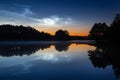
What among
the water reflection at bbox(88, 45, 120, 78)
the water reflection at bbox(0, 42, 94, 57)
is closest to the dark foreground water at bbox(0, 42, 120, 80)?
the water reflection at bbox(88, 45, 120, 78)

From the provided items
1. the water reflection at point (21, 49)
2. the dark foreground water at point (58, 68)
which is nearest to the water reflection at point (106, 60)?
the dark foreground water at point (58, 68)

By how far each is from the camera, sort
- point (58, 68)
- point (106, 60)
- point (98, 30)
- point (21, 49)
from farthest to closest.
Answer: point (98, 30) → point (21, 49) → point (106, 60) → point (58, 68)

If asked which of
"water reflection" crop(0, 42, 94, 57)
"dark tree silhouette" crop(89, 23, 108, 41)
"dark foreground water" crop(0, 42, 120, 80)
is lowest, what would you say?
"dark foreground water" crop(0, 42, 120, 80)

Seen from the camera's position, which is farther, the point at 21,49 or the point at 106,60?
the point at 21,49

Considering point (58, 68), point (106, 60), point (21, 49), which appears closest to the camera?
point (58, 68)

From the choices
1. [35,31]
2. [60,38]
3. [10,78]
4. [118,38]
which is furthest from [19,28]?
[10,78]

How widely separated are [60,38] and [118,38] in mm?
107163

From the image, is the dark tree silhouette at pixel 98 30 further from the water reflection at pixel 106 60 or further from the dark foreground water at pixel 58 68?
the dark foreground water at pixel 58 68

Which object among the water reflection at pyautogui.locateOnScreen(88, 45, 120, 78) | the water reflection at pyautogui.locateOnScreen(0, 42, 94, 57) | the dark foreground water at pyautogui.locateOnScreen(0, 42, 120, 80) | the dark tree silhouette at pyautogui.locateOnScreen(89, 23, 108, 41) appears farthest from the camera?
the dark tree silhouette at pyautogui.locateOnScreen(89, 23, 108, 41)

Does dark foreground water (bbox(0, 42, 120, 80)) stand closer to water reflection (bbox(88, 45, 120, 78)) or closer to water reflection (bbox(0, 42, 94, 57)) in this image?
water reflection (bbox(88, 45, 120, 78))

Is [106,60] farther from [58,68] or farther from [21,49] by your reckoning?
[21,49]

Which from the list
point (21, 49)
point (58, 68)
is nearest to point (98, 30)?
point (21, 49)

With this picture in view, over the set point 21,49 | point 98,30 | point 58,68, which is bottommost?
point 58,68

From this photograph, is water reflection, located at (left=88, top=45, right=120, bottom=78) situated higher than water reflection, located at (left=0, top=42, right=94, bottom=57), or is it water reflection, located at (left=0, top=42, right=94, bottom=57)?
water reflection, located at (left=0, top=42, right=94, bottom=57)
